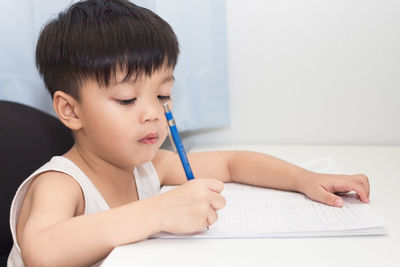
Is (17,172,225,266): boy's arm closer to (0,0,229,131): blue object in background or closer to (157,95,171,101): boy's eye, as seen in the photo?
(157,95,171,101): boy's eye

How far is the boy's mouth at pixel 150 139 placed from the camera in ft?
2.23

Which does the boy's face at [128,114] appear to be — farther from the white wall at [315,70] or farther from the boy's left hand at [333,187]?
the white wall at [315,70]

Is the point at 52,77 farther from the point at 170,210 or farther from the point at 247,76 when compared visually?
the point at 247,76

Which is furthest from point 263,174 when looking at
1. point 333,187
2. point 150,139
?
point 150,139

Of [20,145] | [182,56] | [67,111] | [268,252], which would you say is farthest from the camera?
[182,56]

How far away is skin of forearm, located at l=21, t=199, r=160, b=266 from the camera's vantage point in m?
0.51

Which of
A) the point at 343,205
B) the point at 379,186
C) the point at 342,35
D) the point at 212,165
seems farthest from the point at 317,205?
the point at 342,35

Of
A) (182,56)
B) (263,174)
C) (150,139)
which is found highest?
(182,56)

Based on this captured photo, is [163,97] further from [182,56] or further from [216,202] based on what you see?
[182,56]

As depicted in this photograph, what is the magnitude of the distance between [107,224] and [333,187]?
388 mm

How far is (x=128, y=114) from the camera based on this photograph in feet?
2.13

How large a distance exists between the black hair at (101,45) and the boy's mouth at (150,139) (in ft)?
0.33

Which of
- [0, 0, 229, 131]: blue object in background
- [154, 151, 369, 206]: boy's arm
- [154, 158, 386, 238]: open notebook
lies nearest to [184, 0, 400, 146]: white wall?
[0, 0, 229, 131]: blue object in background

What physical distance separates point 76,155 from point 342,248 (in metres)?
0.48
